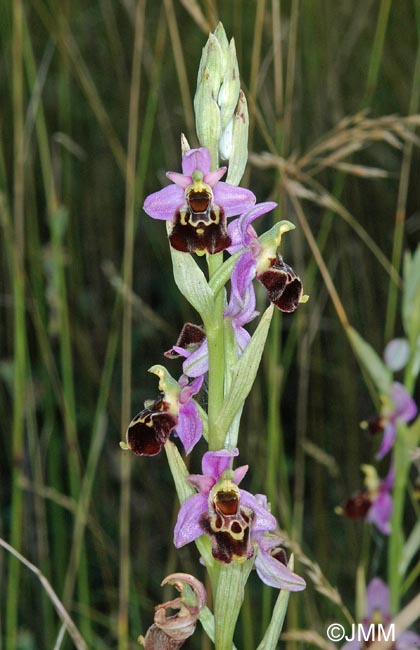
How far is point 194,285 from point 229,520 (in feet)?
1.26

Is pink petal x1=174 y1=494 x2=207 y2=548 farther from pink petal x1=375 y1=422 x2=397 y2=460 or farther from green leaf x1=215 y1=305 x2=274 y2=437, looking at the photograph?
pink petal x1=375 y1=422 x2=397 y2=460

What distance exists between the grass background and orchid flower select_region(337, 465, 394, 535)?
4.4 inches

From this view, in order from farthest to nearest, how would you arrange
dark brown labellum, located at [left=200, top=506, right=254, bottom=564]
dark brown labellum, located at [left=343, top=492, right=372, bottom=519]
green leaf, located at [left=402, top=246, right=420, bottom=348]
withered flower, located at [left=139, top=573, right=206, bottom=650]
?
dark brown labellum, located at [left=343, top=492, right=372, bottom=519] < green leaf, located at [left=402, top=246, right=420, bottom=348] < withered flower, located at [left=139, top=573, right=206, bottom=650] < dark brown labellum, located at [left=200, top=506, right=254, bottom=564]

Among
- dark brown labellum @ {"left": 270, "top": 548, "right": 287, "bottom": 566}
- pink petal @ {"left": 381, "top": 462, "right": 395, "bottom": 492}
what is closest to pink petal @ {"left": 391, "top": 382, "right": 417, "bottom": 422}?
pink petal @ {"left": 381, "top": 462, "right": 395, "bottom": 492}

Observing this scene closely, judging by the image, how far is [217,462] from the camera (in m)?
1.48

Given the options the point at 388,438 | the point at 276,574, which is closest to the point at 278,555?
the point at 276,574

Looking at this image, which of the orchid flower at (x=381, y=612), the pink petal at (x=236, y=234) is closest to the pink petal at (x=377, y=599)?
the orchid flower at (x=381, y=612)

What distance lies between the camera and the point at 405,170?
2438mm

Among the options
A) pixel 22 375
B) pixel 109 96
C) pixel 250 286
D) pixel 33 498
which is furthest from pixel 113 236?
pixel 250 286

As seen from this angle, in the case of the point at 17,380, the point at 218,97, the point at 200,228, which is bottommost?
the point at 17,380

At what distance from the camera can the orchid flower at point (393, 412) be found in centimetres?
224

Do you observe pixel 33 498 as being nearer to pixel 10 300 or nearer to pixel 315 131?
pixel 10 300

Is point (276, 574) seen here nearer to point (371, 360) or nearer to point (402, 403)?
point (371, 360)

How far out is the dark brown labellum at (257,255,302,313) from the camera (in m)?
1.46
